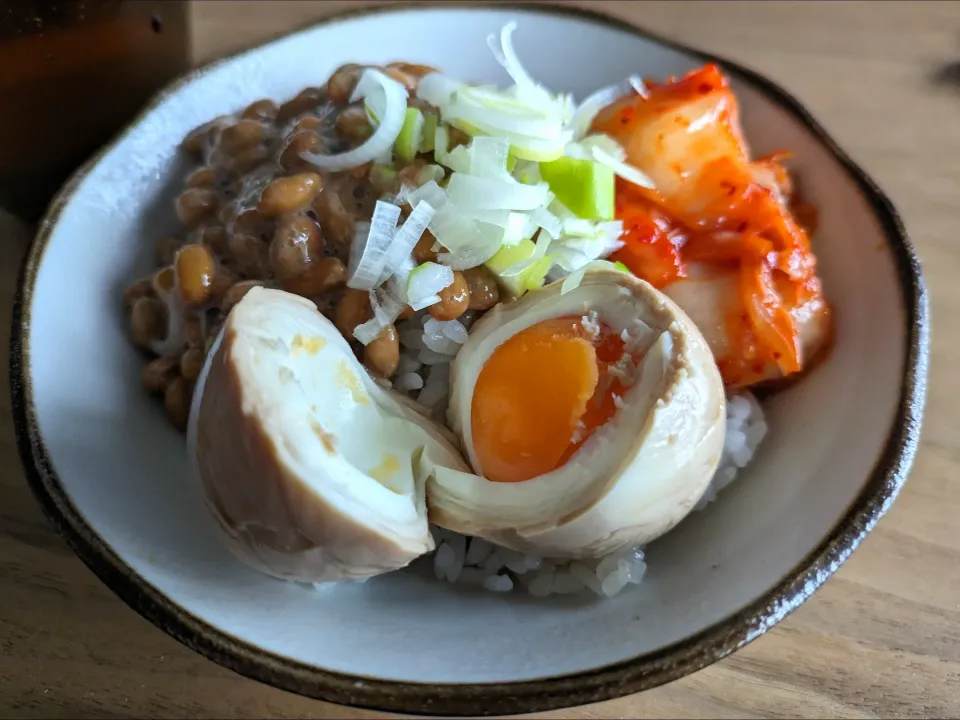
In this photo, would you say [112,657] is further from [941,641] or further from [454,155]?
[941,641]

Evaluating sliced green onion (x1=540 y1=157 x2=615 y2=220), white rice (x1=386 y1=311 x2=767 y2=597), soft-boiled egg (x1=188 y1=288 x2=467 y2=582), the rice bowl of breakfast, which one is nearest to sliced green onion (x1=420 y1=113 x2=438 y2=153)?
the rice bowl of breakfast

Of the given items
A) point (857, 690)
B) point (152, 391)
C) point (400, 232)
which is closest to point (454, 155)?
point (400, 232)

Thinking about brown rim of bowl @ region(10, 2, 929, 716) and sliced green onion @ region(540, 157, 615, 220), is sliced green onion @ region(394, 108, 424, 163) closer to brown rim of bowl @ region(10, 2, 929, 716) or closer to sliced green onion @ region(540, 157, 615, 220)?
sliced green onion @ region(540, 157, 615, 220)

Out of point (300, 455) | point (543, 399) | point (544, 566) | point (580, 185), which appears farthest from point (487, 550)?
point (580, 185)

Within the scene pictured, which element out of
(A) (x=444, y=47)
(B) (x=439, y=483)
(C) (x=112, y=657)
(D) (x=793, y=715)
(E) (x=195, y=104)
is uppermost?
(A) (x=444, y=47)

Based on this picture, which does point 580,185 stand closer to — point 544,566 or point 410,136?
point 410,136

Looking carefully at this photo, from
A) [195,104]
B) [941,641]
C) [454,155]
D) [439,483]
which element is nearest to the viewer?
[439,483]

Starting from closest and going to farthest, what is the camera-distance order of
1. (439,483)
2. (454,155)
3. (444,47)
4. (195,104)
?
1. (439,483)
2. (454,155)
3. (195,104)
4. (444,47)

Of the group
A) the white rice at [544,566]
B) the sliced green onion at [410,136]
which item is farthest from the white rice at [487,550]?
the sliced green onion at [410,136]
